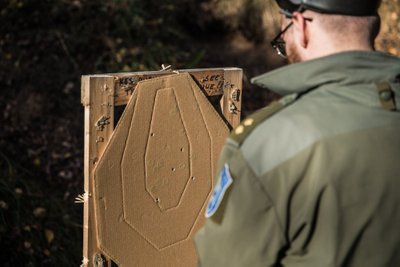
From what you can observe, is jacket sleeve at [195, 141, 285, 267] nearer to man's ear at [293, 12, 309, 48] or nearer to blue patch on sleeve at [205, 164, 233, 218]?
blue patch on sleeve at [205, 164, 233, 218]

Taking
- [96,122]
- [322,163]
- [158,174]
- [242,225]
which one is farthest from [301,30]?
[158,174]

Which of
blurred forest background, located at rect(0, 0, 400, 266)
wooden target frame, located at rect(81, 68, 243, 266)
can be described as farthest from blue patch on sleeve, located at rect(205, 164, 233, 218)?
blurred forest background, located at rect(0, 0, 400, 266)

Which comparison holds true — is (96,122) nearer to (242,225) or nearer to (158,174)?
(158,174)

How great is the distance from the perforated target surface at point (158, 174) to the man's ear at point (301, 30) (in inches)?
31.8

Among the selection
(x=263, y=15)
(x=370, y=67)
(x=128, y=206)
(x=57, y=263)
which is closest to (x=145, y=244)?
(x=128, y=206)

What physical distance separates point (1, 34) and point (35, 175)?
1233 mm

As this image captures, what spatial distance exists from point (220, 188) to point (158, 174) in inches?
32.4

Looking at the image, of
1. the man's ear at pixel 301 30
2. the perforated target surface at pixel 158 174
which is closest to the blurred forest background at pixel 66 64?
the perforated target surface at pixel 158 174

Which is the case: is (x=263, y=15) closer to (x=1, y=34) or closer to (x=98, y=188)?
A: (x=1, y=34)

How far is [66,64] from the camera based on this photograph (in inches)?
189

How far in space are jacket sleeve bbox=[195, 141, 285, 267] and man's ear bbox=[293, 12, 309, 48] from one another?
0.32m

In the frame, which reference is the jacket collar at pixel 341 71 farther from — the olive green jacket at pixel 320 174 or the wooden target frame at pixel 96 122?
the wooden target frame at pixel 96 122

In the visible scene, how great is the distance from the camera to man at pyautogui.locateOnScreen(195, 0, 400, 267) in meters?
1.47

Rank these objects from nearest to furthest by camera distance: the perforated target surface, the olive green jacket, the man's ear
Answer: the olive green jacket → the man's ear → the perforated target surface
